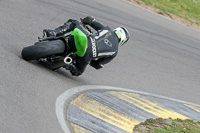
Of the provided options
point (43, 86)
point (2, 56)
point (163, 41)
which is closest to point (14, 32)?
point (2, 56)

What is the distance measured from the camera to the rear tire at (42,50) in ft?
20.9

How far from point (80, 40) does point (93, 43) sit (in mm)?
246

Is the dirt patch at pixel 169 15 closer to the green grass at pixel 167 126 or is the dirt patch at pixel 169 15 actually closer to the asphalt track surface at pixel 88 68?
the asphalt track surface at pixel 88 68

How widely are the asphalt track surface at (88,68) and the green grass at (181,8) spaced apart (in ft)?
5.55

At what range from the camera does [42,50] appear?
20.9ft

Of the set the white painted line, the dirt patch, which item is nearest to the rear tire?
the white painted line

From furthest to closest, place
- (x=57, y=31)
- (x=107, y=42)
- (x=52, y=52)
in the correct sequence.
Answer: (x=57, y=31)
(x=107, y=42)
(x=52, y=52)

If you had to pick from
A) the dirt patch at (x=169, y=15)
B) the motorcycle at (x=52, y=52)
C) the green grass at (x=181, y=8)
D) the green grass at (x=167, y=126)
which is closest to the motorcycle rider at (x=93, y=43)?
the motorcycle at (x=52, y=52)

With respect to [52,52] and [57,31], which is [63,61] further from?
[57,31]

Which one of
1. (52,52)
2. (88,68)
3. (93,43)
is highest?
(93,43)

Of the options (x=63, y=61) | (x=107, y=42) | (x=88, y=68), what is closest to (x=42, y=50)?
(x=63, y=61)

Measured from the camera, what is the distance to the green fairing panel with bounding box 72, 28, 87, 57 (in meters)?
6.62

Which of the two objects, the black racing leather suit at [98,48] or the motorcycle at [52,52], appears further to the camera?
the black racing leather suit at [98,48]

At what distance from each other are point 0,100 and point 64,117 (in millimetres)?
936
